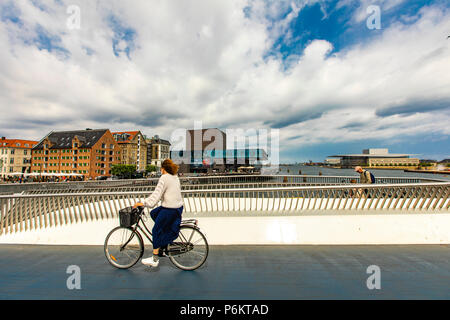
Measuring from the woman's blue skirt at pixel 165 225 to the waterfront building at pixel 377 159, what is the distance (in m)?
192

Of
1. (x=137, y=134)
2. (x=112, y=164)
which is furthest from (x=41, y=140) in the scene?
(x=137, y=134)

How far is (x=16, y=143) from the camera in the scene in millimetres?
68688

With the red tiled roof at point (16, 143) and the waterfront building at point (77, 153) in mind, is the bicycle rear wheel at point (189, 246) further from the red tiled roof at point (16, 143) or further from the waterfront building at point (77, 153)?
the red tiled roof at point (16, 143)

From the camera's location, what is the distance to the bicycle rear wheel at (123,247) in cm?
357

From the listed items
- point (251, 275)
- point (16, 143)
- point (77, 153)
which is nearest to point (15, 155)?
point (16, 143)

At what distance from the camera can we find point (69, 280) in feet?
10.4

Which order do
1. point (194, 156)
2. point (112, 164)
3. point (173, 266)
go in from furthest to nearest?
1. point (194, 156)
2. point (112, 164)
3. point (173, 266)

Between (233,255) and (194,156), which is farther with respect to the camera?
(194,156)

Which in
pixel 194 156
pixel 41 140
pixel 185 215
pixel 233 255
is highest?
pixel 41 140

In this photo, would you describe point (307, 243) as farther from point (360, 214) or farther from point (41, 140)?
point (41, 140)

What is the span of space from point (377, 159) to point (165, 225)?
212 meters

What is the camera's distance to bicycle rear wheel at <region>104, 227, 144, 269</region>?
3574 millimetres

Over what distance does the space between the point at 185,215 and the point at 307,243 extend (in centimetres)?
317

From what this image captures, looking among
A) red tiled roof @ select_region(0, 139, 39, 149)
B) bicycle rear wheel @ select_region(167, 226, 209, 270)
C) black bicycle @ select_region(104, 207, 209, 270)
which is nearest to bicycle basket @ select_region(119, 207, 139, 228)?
black bicycle @ select_region(104, 207, 209, 270)
